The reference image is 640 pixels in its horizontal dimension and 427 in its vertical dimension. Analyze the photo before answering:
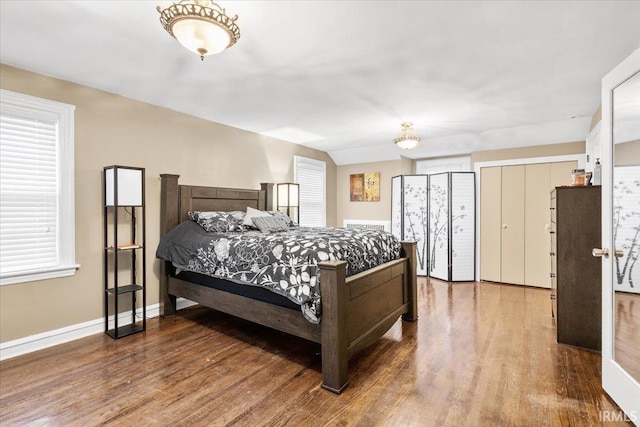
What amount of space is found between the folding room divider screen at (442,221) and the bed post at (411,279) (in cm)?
214

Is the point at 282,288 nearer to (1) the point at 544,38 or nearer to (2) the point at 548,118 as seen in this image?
(1) the point at 544,38

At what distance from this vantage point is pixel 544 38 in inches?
84.6

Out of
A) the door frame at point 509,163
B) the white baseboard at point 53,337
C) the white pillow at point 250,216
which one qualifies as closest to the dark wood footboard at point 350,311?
the white pillow at point 250,216

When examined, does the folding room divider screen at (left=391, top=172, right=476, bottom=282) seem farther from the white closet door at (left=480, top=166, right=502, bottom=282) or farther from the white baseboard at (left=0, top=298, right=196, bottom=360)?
the white baseboard at (left=0, top=298, right=196, bottom=360)

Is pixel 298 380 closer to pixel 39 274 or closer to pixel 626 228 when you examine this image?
pixel 626 228

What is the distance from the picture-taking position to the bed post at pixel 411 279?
322 centimetres

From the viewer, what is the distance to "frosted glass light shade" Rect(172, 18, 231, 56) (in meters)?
1.62

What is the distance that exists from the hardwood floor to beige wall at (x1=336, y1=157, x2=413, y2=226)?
3197mm

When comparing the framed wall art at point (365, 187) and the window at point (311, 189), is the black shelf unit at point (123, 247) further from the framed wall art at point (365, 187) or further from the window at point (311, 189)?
the framed wall art at point (365, 187)

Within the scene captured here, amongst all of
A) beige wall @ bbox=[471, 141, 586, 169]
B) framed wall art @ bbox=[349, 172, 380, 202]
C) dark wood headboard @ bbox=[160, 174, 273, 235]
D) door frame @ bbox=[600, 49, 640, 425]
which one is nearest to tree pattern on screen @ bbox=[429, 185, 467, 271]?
A: beige wall @ bbox=[471, 141, 586, 169]

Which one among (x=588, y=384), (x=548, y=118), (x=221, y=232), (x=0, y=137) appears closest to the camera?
(x=588, y=384)

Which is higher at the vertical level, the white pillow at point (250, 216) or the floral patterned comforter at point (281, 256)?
the white pillow at point (250, 216)

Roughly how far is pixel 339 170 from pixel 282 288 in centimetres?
465

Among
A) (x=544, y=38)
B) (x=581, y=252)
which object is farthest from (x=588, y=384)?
(x=544, y=38)
